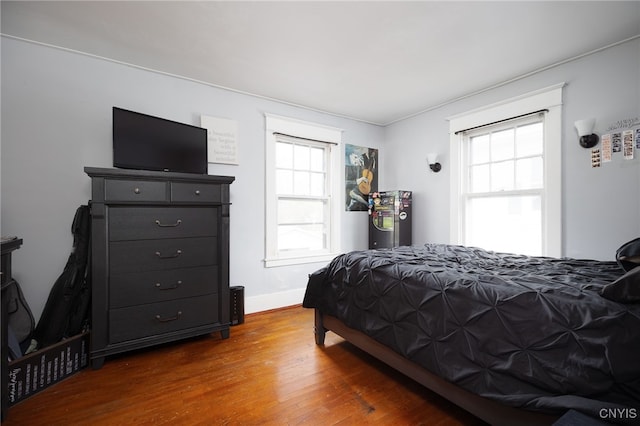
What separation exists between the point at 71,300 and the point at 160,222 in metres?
0.85

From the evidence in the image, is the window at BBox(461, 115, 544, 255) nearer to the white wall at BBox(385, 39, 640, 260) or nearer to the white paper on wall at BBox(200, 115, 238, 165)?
the white wall at BBox(385, 39, 640, 260)

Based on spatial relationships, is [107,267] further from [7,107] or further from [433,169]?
[433,169]

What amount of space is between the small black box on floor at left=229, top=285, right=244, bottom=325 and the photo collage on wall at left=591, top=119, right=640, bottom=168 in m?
A: 3.45

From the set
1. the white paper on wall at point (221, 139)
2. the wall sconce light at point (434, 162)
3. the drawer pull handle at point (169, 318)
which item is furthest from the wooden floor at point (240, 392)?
the wall sconce light at point (434, 162)

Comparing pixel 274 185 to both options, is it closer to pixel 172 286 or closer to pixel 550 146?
pixel 172 286

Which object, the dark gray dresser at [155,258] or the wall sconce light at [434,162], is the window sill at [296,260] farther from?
the wall sconce light at [434,162]

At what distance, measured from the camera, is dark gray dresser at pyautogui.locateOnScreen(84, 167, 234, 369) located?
2.00 metres

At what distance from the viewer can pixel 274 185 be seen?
3314 mm

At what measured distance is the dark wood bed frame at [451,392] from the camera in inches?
46.2

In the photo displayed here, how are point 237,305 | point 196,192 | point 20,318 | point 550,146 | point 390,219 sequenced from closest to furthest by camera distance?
point 20,318, point 196,192, point 550,146, point 237,305, point 390,219

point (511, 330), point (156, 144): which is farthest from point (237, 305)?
point (511, 330)

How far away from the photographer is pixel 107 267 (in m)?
2.02

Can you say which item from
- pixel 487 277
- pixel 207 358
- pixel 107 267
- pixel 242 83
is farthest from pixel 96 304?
pixel 487 277

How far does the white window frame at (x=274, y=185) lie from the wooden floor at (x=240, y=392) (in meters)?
1.21
